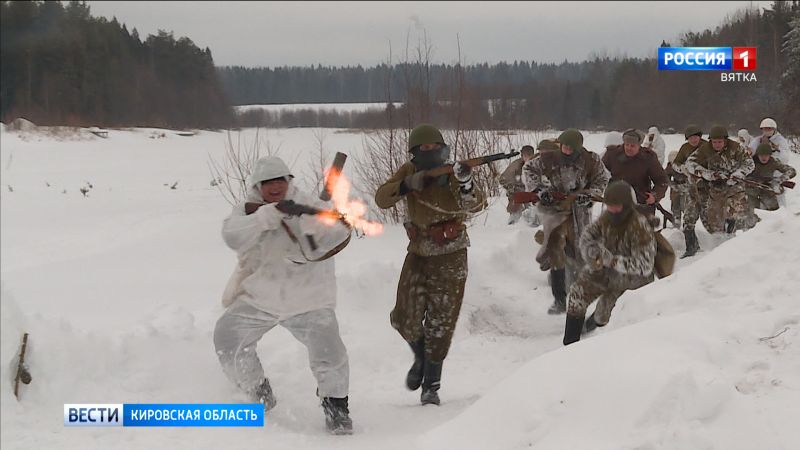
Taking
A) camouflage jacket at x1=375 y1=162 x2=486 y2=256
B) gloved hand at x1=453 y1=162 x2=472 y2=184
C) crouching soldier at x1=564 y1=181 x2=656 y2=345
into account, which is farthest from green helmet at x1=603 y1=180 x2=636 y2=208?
gloved hand at x1=453 y1=162 x2=472 y2=184

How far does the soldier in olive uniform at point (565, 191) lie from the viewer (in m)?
6.58

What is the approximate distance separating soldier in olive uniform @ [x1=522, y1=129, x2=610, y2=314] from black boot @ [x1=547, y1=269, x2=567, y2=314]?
0.04 feet

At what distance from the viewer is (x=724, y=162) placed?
8500mm

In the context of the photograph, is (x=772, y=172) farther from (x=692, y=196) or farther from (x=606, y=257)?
(x=606, y=257)

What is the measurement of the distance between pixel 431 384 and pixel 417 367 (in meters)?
0.23

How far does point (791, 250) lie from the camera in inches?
174

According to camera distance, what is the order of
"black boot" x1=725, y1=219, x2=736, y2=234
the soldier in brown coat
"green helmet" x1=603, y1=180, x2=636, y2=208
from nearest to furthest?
1. "green helmet" x1=603, y1=180, x2=636, y2=208
2. the soldier in brown coat
3. "black boot" x1=725, y1=219, x2=736, y2=234

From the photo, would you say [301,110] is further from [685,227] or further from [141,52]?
[685,227]

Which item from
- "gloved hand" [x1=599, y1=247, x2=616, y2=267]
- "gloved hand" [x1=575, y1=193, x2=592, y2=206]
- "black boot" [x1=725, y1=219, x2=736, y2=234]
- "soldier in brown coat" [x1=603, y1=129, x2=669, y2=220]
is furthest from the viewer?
"black boot" [x1=725, y1=219, x2=736, y2=234]

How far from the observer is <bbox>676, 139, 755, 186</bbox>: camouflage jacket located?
8422mm

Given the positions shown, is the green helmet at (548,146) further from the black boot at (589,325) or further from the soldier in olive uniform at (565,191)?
the black boot at (589,325)

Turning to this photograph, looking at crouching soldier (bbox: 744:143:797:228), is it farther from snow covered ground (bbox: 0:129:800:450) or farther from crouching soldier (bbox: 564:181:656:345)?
crouching soldier (bbox: 564:181:656:345)

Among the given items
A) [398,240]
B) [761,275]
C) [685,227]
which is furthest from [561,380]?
[685,227]

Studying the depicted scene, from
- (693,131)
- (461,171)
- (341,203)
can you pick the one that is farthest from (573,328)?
(693,131)
